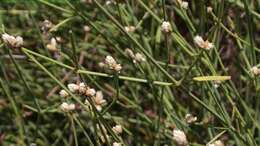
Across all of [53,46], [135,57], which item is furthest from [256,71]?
[53,46]

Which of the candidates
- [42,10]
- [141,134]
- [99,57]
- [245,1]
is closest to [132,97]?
→ [141,134]

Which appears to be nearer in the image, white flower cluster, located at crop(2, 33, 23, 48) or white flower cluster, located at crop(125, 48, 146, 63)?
white flower cluster, located at crop(2, 33, 23, 48)

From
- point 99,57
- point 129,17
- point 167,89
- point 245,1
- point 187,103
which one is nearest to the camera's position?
point 245,1

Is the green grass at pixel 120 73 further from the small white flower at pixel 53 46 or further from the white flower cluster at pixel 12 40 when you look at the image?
the white flower cluster at pixel 12 40

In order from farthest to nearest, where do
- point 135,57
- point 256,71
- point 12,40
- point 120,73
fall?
point 120,73 → point 135,57 → point 256,71 → point 12,40

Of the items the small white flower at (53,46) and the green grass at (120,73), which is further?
the green grass at (120,73)

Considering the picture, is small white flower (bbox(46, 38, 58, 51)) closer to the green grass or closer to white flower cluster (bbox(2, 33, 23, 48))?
the green grass

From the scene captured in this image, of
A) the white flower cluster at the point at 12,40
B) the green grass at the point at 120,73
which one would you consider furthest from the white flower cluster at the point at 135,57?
the white flower cluster at the point at 12,40

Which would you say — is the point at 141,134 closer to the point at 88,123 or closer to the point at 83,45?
the point at 88,123

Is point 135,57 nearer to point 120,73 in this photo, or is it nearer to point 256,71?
point 256,71

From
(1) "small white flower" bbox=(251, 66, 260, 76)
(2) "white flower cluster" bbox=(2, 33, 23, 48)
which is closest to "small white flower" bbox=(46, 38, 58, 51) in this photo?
(2) "white flower cluster" bbox=(2, 33, 23, 48)

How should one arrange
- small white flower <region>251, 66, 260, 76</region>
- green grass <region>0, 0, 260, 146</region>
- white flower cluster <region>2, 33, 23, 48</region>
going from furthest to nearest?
green grass <region>0, 0, 260, 146</region> → small white flower <region>251, 66, 260, 76</region> → white flower cluster <region>2, 33, 23, 48</region>
